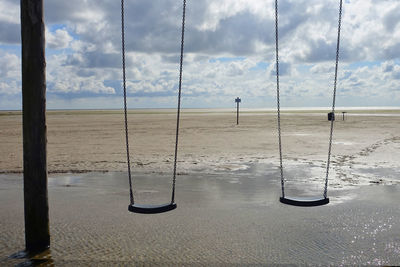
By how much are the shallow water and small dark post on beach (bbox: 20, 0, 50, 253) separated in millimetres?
374

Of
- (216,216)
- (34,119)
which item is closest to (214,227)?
(216,216)

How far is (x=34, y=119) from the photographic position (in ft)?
13.8

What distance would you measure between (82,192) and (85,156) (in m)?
5.67

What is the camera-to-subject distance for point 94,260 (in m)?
4.11

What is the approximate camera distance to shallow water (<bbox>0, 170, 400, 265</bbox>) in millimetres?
4211

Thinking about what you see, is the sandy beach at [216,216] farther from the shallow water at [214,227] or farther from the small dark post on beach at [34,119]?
the small dark post on beach at [34,119]

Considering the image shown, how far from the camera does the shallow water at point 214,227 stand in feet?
13.8

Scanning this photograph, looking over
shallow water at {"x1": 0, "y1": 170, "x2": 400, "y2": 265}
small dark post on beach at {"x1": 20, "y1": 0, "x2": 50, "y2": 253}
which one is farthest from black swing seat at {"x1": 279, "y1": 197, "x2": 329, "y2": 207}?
small dark post on beach at {"x1": 20, "y1": 0, "x2": 50, "y2": 253}

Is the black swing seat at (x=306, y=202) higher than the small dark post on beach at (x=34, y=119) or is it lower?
lower

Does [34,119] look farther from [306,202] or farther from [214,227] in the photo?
[306,202]

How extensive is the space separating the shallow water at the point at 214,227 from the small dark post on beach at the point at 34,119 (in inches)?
14.7

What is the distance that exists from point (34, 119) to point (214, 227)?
259cm

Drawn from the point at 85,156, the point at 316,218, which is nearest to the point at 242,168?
the point at 316,218

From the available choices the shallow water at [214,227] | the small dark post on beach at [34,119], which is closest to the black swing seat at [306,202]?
the shallow water at [214,227]
